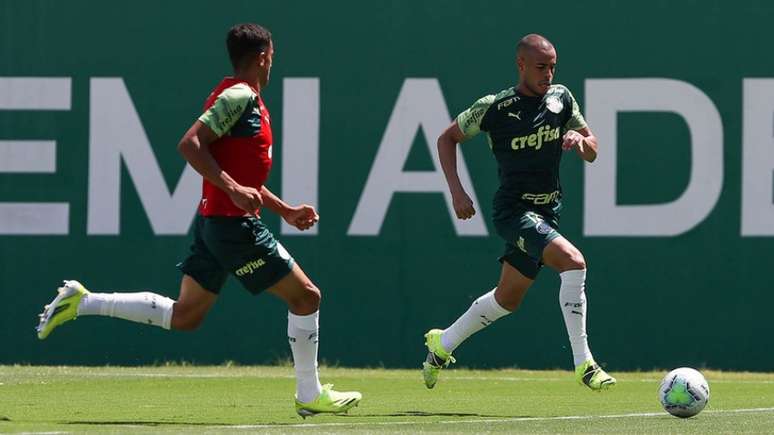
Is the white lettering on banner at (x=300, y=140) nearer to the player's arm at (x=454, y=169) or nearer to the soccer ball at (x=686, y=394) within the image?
the player's arm at (x=454, y=169)

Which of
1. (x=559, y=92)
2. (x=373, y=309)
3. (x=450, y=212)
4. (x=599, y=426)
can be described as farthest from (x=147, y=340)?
(x=599, y=426)

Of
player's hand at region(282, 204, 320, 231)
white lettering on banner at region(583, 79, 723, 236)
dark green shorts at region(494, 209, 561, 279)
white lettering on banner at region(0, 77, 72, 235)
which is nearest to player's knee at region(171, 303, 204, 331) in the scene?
player's hand at region(282, 204, 320, 231)

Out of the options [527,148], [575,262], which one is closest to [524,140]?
[527,148]

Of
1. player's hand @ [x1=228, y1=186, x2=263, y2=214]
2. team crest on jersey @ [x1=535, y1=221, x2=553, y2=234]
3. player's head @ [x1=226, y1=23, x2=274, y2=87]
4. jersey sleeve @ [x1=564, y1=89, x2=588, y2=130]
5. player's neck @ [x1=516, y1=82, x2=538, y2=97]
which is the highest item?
player's head @ [x1=226, y1=23, x2=274, y2=87]

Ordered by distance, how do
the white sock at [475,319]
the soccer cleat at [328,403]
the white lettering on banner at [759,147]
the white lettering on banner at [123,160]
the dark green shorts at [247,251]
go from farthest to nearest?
the white lettering on banner at [123,160] → the white lettering on banner at [759,147] → the white sock at [475,319] → the soccer cleat at [328,403] → the dark green shorts at [247,251]

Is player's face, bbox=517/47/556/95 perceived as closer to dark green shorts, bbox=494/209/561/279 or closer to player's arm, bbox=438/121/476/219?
player's arm, bbox=438/121/476/219

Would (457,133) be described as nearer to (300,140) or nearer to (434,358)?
(434,358)

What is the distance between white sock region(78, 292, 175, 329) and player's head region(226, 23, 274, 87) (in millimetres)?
1345

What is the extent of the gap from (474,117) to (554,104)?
1.63 ft

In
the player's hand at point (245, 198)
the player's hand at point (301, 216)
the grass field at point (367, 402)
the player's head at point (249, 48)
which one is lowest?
the grass field at point (367, 402)

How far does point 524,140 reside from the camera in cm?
983

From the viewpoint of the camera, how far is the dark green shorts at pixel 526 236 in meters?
9.55

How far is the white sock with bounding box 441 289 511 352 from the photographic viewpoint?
33.8ft

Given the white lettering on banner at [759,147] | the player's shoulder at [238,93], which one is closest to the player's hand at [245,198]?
the player's shoulder at [238,93]
